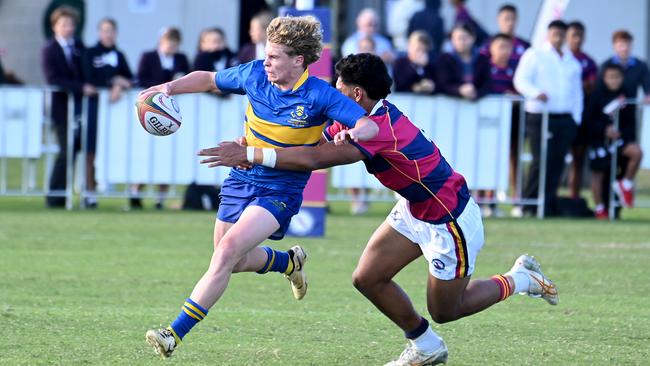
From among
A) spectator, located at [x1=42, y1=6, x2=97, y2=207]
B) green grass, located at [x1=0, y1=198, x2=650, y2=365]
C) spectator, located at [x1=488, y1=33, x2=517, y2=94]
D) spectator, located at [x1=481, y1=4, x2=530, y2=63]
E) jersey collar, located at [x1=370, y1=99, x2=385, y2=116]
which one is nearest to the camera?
jersey collar, located at [x1=370, y1=99, x2=385, y2=116]

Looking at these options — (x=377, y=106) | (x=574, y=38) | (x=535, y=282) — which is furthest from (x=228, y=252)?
(x=574, y=38)

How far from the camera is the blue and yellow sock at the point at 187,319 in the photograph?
6.69 metres

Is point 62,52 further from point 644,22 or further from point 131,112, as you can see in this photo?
point 644,22

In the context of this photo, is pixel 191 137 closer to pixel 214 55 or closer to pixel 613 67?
pixel 214 55

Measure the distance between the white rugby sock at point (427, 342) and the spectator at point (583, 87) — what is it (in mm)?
9623

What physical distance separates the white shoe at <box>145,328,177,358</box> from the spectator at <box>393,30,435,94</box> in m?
9.78

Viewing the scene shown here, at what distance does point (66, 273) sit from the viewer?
420 inches

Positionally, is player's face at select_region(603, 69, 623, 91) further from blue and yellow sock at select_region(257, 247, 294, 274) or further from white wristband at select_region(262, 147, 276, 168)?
white wristband at select_region(262, 147, 276, 168)

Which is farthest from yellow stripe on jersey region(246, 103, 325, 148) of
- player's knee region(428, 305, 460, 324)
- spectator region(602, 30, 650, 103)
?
spectator region(602, 30, 650, 103)

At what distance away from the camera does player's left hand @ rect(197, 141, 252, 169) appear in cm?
679

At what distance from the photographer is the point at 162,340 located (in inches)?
259

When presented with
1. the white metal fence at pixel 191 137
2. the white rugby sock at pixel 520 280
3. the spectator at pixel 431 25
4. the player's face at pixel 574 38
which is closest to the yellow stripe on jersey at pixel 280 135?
the white rugby sock at pixel 520 280

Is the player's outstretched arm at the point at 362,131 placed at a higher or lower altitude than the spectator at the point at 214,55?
lower

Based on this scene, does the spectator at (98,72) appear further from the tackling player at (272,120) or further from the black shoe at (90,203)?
the tackling player at (272,120)
